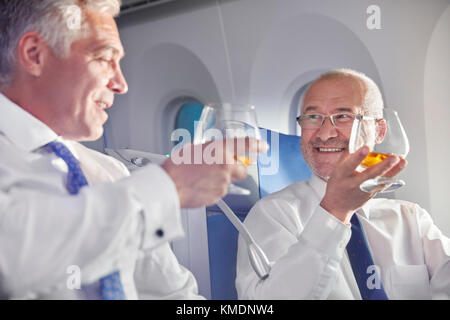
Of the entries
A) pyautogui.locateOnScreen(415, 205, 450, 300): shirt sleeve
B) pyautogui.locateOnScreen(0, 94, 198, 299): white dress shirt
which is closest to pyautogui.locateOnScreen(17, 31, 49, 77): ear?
pyautogui.locateOnScreen(0, 94, 198, 299): white dress shirt

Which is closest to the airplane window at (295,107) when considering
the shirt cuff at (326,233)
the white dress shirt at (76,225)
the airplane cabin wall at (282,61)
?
the airplane cabin wall at (282,61)

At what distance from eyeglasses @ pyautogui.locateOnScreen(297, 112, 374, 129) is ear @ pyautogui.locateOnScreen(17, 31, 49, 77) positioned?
0.82 metres

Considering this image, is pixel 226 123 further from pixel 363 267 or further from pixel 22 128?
pixel 363 267

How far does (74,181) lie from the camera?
807mm

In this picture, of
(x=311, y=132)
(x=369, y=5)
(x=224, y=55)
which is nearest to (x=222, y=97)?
(x=224, y=55)

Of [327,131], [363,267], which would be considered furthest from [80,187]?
[327,131]

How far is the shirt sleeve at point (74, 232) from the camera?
2.05 ft

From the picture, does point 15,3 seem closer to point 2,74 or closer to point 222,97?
point 2,74

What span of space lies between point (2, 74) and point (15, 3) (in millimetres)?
147

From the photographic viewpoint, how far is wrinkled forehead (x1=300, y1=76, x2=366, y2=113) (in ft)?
4.65

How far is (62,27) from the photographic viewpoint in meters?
0.89

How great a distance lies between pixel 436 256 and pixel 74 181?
990mm

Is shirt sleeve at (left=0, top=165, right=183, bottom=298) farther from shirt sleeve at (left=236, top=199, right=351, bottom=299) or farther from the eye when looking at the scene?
the eye

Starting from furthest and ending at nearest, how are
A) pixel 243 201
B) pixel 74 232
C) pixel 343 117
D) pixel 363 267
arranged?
1. pixel 243 201
2. pixel 343 117
3. pixel 363 267
4. pixel 74 232
